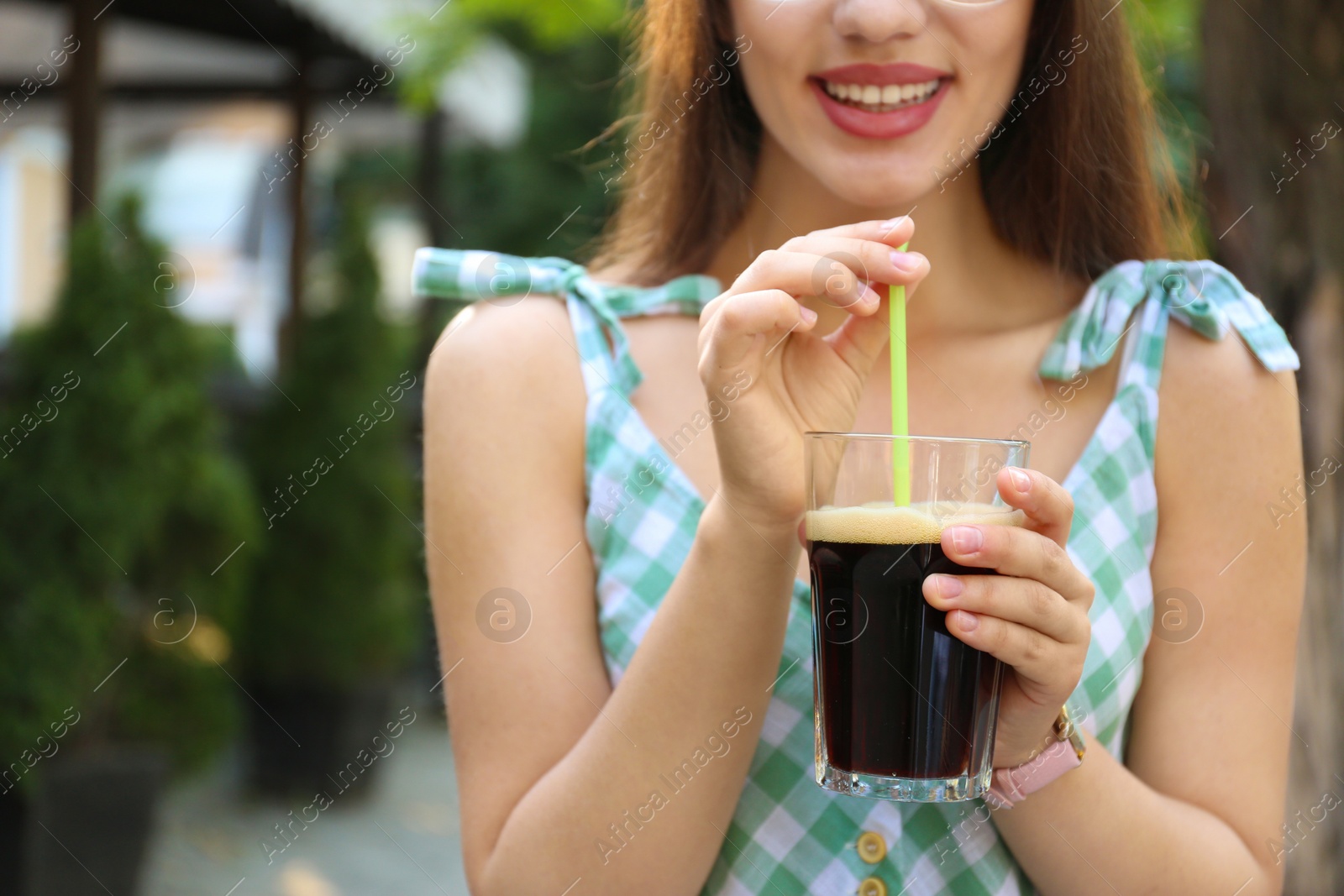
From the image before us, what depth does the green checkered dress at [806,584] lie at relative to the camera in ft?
5.62

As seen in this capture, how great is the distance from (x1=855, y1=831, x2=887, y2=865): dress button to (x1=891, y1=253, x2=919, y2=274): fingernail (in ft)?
2.44

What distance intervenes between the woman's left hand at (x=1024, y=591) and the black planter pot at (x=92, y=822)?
381 cm

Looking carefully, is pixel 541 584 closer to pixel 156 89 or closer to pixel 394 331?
pixel 394 331

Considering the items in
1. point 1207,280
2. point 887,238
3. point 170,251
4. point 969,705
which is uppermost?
point 887,238

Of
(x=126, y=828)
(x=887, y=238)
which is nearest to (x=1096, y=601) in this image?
(x=887, y=238)

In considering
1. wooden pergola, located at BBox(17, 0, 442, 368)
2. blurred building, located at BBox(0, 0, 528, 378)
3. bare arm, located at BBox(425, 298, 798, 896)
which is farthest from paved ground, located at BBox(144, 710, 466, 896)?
bare arm, located at BBox(425, 298, 798, 896)

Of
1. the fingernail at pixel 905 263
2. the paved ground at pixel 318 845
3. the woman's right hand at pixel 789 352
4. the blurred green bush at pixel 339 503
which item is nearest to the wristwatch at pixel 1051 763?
the woman's right hand at pixel 789 352

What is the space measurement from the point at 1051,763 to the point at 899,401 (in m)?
0.45

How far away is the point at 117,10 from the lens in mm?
6746

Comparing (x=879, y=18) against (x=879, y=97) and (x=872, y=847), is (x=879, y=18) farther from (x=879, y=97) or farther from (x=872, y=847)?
(x=872, y=847)

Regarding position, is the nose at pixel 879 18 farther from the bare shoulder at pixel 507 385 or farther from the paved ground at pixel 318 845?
the paved ground at pixel 318 845

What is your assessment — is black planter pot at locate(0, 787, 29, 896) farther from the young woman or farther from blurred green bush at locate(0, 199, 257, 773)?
the young woman

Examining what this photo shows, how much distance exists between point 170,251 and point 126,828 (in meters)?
2.09

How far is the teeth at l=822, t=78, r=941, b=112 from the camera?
64.6 inches
